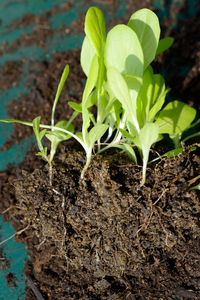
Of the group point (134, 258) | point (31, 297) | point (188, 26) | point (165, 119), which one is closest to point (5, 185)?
point (31, 297)

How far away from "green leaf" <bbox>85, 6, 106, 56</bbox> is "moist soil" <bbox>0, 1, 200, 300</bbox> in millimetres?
358

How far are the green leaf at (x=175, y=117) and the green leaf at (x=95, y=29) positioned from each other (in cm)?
30

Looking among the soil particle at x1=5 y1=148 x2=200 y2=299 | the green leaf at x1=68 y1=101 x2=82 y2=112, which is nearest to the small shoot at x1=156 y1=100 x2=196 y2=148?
the soil particle at x1=5 y1=148 x2=200 y2=299

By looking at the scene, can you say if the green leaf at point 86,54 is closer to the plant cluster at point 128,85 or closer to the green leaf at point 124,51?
the plant cluster at point 128,85

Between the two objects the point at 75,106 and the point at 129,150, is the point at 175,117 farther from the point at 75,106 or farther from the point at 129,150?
the point at 75,106

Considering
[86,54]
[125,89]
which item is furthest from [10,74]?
[125,89]

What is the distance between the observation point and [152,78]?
912 millimetres

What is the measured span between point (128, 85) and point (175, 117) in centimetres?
22

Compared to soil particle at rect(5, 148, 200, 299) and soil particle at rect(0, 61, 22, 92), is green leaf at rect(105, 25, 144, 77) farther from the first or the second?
soil particle at rect(0, 61, 22, 92)

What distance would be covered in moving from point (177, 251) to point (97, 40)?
72 centimetres

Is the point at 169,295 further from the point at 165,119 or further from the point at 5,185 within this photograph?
the point at 5,185

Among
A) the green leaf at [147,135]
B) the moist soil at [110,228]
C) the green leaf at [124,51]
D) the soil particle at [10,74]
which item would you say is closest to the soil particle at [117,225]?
the moist soil at [110,228]

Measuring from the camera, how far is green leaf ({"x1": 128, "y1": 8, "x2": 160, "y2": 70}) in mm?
824

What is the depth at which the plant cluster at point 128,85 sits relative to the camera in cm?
78
